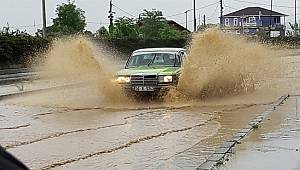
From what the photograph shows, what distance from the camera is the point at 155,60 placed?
57.1 ft

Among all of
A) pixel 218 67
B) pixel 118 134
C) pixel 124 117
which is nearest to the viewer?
pixel 118 134

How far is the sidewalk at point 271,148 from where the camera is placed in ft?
23.5

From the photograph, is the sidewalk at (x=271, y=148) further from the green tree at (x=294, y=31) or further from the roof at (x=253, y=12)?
the roof at (x=253, y=12)

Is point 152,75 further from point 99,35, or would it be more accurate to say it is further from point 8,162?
point 99,35

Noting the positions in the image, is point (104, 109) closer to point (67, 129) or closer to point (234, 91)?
point (67, 129)

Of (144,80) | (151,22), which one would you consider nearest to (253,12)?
(151,22)

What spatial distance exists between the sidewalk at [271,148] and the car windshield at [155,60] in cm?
574

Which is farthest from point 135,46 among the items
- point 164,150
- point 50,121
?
point 164,150

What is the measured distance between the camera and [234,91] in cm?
1848

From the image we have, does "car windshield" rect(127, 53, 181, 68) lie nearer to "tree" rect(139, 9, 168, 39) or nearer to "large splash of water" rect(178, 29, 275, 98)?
"large splash of water" rect(178, 29, 275, 98)

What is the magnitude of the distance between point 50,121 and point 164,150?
477 centimetres

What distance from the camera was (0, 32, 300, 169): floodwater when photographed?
8523mm

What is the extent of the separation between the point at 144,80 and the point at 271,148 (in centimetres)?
794

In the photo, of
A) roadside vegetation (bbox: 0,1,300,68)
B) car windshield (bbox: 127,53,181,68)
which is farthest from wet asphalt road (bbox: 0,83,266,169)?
roadside vegetation (bbox: 0,1,300,68)
